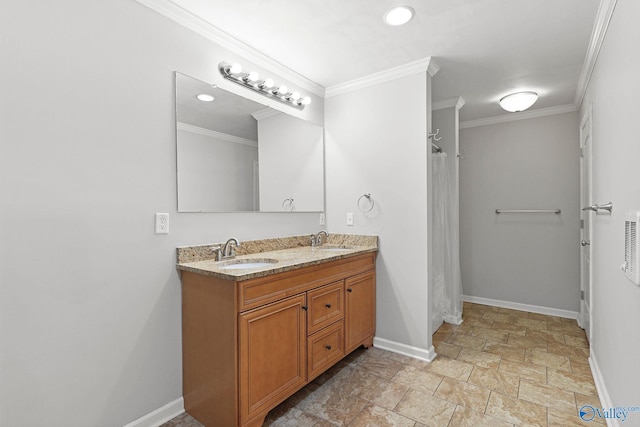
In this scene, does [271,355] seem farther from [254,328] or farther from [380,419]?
[380,419]

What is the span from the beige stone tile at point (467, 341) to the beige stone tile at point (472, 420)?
98cm

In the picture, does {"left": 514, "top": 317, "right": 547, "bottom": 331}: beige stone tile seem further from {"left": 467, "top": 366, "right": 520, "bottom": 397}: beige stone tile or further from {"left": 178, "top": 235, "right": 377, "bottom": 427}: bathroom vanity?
{"left": 178, "top": 235, "right": 377, "bottom": 427}: bathroom vanity

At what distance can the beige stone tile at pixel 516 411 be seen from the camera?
1.81 m

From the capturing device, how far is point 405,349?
2.66 metres

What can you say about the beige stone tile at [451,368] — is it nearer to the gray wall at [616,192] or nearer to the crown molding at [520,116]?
the gray wall at [616,192]

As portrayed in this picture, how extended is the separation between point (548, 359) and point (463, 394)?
1002mm

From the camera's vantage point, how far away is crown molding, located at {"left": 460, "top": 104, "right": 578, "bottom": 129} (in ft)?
11.8

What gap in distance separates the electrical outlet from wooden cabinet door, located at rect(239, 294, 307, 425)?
68 centimetres

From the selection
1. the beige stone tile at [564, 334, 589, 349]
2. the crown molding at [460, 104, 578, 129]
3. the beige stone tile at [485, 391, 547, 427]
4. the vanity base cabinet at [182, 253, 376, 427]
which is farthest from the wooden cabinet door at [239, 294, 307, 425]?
the crown molding at [460, 104, 578, 129]

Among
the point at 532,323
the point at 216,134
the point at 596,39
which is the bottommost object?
the point at 532,323

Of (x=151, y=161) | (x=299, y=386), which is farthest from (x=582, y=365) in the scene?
(x=151, y=161)

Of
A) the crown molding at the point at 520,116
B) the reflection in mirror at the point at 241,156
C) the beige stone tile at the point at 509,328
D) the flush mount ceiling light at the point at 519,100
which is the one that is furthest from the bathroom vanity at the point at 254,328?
the crown molding at the point at 520,116

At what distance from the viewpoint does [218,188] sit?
2.17 meters

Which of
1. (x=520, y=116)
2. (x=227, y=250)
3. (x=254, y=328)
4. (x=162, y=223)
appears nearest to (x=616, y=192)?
(x=254, y=328)
